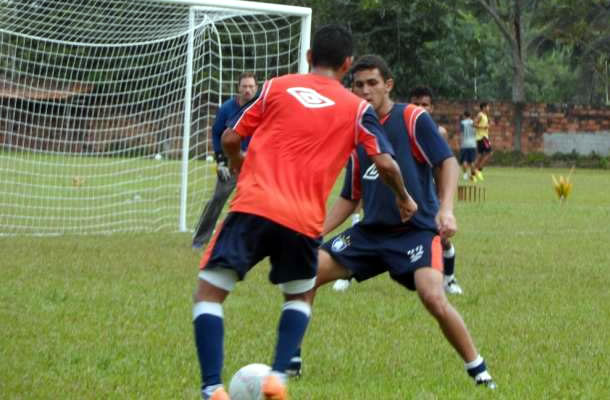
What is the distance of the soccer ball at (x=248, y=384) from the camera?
5.74 metres

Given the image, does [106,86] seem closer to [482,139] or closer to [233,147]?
[233,147]

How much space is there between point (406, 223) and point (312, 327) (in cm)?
195

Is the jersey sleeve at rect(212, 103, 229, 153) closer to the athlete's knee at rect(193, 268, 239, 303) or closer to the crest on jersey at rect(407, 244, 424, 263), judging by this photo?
the crest on jersey at rect(407, 244, 424, 263)

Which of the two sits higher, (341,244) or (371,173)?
(371,173)

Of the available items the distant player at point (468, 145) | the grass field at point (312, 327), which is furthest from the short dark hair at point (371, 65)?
the distant player at point (468, 145)

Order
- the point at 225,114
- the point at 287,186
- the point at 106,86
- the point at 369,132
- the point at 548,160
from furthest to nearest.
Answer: the point at 548,160 → the point at 106,86 → the point at 225,114 → the point at 369,132 → the point at 287,186

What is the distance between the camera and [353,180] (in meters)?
7.32

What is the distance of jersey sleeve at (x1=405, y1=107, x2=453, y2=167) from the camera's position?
689cm

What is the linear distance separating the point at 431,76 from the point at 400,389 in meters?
42.4

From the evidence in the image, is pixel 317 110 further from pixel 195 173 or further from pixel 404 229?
pixel 195 173

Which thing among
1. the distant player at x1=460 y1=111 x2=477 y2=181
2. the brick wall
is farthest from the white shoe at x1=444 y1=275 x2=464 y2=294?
the brick wall

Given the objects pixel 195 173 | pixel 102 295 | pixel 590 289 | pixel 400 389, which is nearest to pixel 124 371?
pixel 400 389

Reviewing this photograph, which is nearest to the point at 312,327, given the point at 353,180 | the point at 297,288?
the point at 353,180

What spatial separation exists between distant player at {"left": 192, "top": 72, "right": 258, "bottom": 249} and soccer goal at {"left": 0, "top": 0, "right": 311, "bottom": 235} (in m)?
1.75
